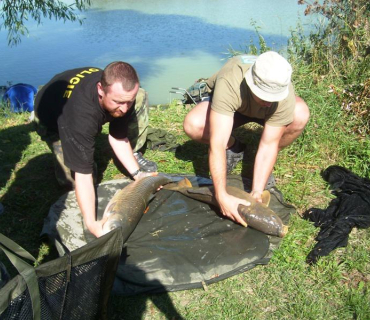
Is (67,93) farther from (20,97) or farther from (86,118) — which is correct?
(20,97)

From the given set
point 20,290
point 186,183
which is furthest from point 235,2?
point 20,290

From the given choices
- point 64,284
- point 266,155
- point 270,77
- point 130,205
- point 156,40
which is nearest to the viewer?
point 64,284

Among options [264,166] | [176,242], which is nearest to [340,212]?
[264,166]

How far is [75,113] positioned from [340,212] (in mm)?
2474

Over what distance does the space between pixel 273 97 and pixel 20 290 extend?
91.4 inches

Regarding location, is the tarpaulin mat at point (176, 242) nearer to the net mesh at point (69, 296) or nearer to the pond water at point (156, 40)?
the net mesh at point (69, 296)

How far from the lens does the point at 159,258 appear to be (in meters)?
3.24

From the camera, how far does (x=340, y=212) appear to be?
12.5 feet


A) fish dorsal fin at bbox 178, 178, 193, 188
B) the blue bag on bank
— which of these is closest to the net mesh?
fish dorsal fin at bbox 178, 178, 193, 188

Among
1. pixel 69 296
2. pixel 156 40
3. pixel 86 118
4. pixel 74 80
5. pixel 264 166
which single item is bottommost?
pixel 156 40

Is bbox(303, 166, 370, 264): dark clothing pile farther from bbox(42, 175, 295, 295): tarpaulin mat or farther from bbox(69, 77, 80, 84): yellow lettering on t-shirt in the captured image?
bbox(69, 77, 80, 84): yellow lettering on t-shirt

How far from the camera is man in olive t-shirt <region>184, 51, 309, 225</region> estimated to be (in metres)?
3.28

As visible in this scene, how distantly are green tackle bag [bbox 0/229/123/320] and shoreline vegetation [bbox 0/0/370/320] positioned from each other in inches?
24.4

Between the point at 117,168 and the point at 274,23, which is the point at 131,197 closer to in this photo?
the point at 117,168
